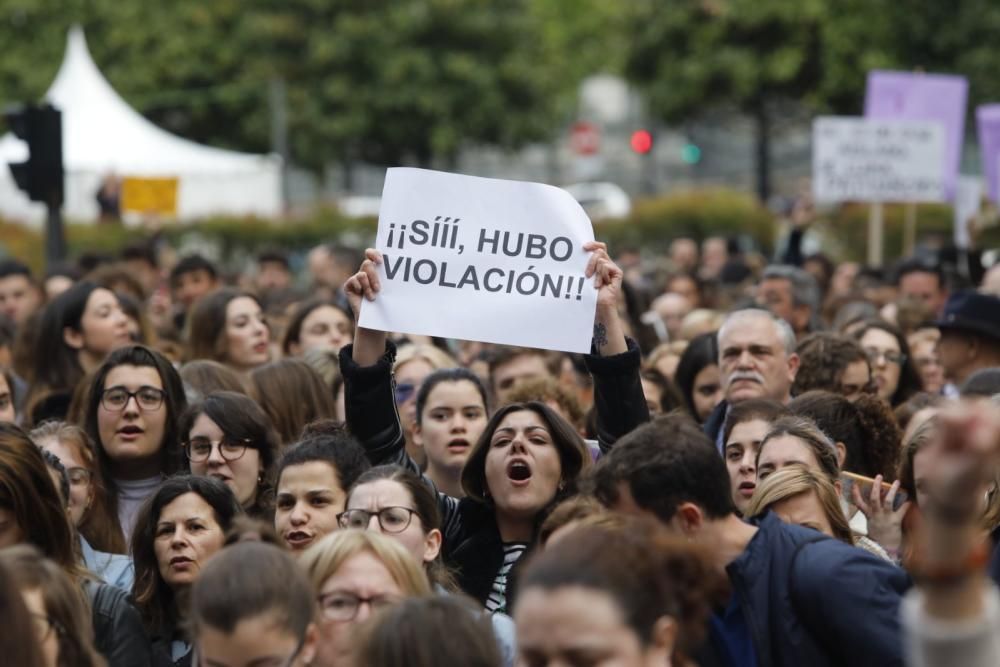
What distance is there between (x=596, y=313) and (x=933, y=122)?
10.2 m

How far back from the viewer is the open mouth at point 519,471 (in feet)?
20.6

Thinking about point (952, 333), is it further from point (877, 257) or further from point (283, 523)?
point (877, 257)

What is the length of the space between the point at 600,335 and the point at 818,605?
2041mm

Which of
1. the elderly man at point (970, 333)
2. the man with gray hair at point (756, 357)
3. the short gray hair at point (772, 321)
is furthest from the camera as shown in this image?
the elderly man at point (970, 333)

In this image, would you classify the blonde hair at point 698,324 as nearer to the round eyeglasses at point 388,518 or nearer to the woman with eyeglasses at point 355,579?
the round eyeglasses at point 388,518

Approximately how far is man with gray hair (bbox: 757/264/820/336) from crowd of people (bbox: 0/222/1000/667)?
42mm

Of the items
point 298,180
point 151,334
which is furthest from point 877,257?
point 298,180

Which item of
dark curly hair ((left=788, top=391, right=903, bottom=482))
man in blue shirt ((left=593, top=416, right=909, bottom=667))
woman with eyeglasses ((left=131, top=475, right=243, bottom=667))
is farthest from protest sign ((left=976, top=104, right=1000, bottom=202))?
man in blue shirt ((left=593, top=416, right=909, bottom=667))

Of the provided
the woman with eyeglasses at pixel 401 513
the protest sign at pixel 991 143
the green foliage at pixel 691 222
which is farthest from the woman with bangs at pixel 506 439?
the green foliage at pixel 691 222

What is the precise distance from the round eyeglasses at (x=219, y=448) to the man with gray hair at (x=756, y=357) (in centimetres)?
203

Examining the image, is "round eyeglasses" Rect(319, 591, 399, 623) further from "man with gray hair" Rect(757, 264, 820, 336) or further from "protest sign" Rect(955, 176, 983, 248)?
"protest sign" Rect(955, 176, 983, 248)

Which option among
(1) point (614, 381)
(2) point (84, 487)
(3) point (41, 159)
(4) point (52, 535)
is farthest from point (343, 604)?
(3) point (41, 159)

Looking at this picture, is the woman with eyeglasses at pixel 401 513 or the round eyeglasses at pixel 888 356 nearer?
the woman with eyeglasses at pixel 401 513

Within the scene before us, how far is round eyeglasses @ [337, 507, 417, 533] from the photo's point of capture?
5.60 meters
